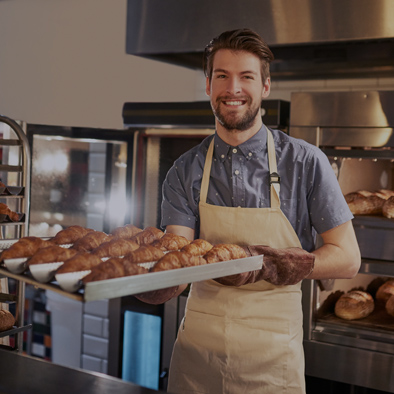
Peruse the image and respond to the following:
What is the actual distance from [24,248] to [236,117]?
2.69 ft

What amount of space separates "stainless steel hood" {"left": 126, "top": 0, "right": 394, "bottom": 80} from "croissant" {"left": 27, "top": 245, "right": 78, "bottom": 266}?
155 cm

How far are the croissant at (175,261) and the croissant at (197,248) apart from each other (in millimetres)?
54

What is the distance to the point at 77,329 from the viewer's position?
385 centimetres

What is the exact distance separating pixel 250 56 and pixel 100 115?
2.15m

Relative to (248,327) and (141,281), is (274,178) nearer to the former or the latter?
(248,327)

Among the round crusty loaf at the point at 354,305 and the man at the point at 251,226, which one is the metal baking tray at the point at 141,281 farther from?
the round crusty loaf at the point at 354,305

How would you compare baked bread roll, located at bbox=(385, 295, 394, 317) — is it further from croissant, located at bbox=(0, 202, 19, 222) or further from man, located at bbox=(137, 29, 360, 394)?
croissant, located at bbox=(0, 202, 19, 222)

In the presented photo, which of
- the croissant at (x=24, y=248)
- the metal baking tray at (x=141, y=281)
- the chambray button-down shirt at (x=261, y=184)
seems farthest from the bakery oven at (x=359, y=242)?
the croissant at (x=24, y=248)

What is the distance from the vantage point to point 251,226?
1.90m

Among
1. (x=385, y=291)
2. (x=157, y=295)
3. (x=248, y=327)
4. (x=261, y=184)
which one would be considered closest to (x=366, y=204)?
(x=385, y=291)

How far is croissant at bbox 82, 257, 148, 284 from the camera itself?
3.67 feet

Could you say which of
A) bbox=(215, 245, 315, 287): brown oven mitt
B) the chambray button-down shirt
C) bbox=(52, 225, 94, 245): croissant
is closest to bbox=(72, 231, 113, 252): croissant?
bbox=(52, 225, 94, 245): croissant

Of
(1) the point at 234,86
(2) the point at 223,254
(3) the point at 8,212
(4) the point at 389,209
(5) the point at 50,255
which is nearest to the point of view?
(5) the point at 50,255

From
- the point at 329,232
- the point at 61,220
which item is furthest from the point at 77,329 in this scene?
the point at 329,232
